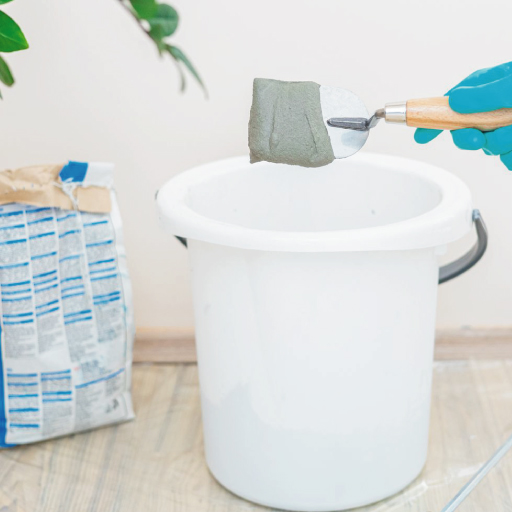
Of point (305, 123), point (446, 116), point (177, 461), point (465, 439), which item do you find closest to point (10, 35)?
point (305, 123)

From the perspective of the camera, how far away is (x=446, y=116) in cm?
76

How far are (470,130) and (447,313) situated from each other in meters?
0.62

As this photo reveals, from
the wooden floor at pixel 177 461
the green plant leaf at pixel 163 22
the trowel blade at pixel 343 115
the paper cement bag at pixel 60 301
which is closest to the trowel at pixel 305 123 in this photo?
the trowel blade at pixel 343 115

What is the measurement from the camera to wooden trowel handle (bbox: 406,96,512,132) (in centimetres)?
75

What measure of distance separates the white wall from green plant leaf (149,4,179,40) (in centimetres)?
51

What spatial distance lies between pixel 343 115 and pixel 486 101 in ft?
0.54

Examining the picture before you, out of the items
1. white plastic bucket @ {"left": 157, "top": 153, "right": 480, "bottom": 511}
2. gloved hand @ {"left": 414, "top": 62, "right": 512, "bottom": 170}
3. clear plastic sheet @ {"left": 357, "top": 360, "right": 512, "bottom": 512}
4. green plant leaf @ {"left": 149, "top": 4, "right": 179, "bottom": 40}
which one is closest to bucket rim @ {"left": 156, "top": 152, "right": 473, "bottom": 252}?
white plastic bucket @ {"left": 157, "top": 153, "right": 480, "bottom": 511}

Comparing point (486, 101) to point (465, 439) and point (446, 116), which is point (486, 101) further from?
point (465, 439)

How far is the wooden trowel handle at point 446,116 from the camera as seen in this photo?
2.47 ft

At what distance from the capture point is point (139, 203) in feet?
4.24

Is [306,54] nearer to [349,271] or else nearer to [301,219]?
[301,219]

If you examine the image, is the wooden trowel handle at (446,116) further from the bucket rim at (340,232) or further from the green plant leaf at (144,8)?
the green plant leaf at (144,8)

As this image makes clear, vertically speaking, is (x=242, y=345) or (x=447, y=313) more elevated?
(x=242, y=345)

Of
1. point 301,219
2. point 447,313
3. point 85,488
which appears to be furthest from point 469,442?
point 85,488
